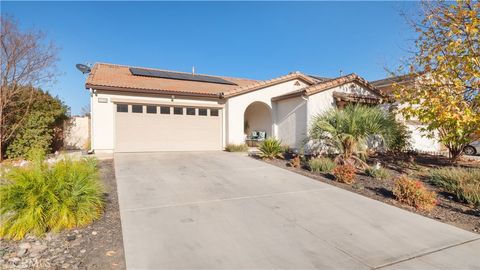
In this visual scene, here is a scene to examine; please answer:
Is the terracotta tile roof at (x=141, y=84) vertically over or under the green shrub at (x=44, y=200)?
over

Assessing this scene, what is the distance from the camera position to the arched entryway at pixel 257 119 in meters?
15.9

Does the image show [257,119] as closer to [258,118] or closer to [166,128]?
[258,118]

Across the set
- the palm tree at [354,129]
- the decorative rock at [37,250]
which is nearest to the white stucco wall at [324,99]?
the palm tree at [354,129]

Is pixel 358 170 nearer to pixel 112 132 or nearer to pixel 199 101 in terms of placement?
pixel 199 101

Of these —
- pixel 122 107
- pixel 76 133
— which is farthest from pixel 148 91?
pixel 76 133

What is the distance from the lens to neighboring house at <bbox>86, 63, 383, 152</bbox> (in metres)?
11.4

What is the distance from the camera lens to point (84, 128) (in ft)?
46.4

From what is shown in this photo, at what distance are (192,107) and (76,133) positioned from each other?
701 centimetres

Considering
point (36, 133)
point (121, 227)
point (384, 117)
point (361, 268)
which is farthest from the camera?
point (36, 133)

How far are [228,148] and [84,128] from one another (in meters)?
8.57

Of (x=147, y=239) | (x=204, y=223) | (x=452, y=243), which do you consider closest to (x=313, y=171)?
(x=452, y=243)

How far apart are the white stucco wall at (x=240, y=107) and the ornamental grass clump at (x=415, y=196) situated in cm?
865

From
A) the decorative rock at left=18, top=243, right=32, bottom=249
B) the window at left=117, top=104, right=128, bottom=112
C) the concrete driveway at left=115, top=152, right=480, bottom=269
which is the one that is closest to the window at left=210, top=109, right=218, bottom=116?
the window at left=117, top=104, right=128, bottom=112

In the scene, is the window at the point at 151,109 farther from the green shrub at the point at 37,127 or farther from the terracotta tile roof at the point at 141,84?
the green shrub at the point at 37,127
